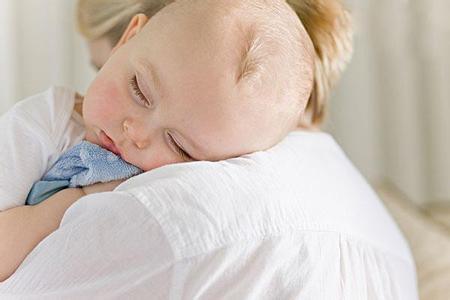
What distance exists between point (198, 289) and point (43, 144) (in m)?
0.29

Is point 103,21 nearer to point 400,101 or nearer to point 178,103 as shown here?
point 178,103

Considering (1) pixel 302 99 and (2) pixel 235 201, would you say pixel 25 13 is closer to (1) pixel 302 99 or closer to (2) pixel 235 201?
(1) pixel 302 99

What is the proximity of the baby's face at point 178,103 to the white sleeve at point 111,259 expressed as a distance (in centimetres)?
18

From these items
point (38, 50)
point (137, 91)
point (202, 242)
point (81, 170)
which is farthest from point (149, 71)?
point (38, 50)

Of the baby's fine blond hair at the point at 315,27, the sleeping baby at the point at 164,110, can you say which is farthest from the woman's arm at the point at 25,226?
the baby's fine blond hair at the point at 315,27

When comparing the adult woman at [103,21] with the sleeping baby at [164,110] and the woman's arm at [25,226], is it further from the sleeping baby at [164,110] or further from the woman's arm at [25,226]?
the woman's arm at [25,226]

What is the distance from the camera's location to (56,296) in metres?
0.84

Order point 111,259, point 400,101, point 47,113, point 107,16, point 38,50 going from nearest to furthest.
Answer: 1. point 111,259
2. point 47,113
3. point 107,16
4. point 38,50
5. point 400,101

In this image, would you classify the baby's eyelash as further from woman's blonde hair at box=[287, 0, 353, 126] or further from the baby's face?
woman's blonde hair at box=[287, 0, 353, 126]

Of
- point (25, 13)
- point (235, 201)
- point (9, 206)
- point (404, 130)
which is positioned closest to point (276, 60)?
point (235, 201)

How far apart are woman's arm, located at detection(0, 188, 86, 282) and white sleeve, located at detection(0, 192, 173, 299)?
0.25 ft

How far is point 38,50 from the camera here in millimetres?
1782

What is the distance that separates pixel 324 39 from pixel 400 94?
95cm

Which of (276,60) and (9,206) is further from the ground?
(276,60)
